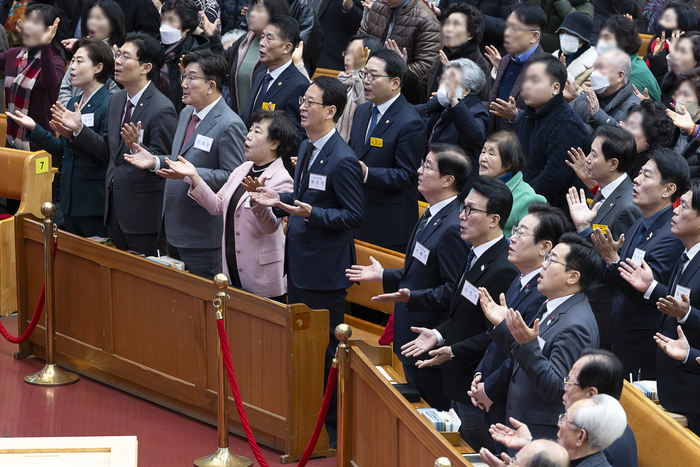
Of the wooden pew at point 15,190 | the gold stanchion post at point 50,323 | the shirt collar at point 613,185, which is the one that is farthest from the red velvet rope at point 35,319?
the shirt collar at point 613,185

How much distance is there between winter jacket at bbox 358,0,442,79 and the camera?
20.6 ft

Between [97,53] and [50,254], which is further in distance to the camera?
[97,53]

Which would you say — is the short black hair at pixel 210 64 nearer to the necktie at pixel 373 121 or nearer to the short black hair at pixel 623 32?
the necktie at pixel 373 121

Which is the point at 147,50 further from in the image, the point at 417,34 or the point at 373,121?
the point at 417,34

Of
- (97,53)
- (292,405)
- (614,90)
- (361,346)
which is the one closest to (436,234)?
(361,346)

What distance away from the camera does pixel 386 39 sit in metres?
6.52

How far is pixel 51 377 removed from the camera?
4.92 m

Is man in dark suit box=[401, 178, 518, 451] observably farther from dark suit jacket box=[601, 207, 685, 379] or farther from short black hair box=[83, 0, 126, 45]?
short black hair box=[83, 0, 126, 45]

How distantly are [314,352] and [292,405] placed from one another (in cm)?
27

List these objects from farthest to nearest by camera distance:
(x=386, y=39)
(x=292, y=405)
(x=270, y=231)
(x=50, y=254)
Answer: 1. (x=386, y=39)
2. (x=50, y=254)
3. (x=270, y=231)
4. (x=292, y=405)

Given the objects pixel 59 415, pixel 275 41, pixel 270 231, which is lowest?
pixel 59 415

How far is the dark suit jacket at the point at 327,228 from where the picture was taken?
4164mm

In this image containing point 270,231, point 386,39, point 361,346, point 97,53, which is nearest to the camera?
point 361,346

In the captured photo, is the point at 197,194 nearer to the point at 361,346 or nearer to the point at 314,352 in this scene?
the point at 314,352
